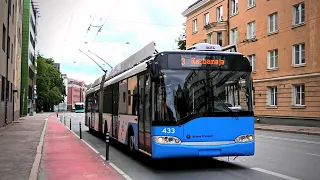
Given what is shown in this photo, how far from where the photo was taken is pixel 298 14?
31.3 meters

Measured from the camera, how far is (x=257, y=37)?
3659 cm

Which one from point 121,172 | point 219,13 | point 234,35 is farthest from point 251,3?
point 121,172

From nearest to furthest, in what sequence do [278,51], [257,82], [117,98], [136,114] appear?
[136,114] → [117,98] → [278,51] → [257,82]

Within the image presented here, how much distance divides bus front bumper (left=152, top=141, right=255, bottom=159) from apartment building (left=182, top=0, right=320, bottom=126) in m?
20.5

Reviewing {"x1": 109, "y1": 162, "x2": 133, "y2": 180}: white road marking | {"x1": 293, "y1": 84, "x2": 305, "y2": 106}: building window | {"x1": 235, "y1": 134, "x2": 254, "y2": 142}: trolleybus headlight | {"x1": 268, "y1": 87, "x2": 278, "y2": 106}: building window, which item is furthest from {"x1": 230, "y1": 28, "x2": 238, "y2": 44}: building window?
{"x1": 235, "y1": 134, "x2": 254, "y2": 142}: trolleybus headlight

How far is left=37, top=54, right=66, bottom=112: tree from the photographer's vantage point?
334 ft

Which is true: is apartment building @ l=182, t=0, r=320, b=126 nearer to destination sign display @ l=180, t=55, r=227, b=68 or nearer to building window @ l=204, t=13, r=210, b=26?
building window @ l=204, t=13, r=210, b=26

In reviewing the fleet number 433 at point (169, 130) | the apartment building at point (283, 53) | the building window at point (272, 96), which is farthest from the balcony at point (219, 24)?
the fleet number 433 at point (169, 130)

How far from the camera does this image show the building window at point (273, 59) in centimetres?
3403

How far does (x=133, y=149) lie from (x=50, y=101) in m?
96.1

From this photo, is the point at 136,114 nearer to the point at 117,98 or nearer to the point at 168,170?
the point at 168,170

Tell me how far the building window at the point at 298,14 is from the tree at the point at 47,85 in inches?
3164

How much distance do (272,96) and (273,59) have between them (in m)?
3.21

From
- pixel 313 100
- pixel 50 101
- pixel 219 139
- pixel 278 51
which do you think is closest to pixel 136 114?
pixel 219 139
